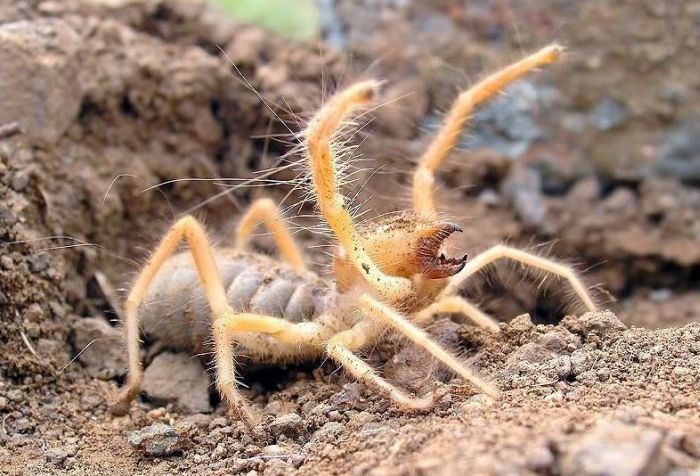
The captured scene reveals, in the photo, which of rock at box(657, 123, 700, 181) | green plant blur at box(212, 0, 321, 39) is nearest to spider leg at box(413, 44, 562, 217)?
green plant blur at box(212, 0, 321, 39)

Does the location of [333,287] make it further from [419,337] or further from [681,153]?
[681,153]

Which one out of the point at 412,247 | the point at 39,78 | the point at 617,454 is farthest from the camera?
the point at 39,78

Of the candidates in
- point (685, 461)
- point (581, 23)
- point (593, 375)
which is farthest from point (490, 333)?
point (581, 23)

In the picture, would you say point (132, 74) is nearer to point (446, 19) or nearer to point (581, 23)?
point (446, 19)

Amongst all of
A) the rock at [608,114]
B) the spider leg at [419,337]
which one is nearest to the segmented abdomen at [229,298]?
the spider leg at [419,337]

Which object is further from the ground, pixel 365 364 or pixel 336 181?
pixel 336 181

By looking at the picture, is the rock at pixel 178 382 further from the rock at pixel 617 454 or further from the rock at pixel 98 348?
the rock at pixel 617 454

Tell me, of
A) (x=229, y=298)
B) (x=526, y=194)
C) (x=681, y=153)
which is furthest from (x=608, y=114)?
(x=229, y=298)
